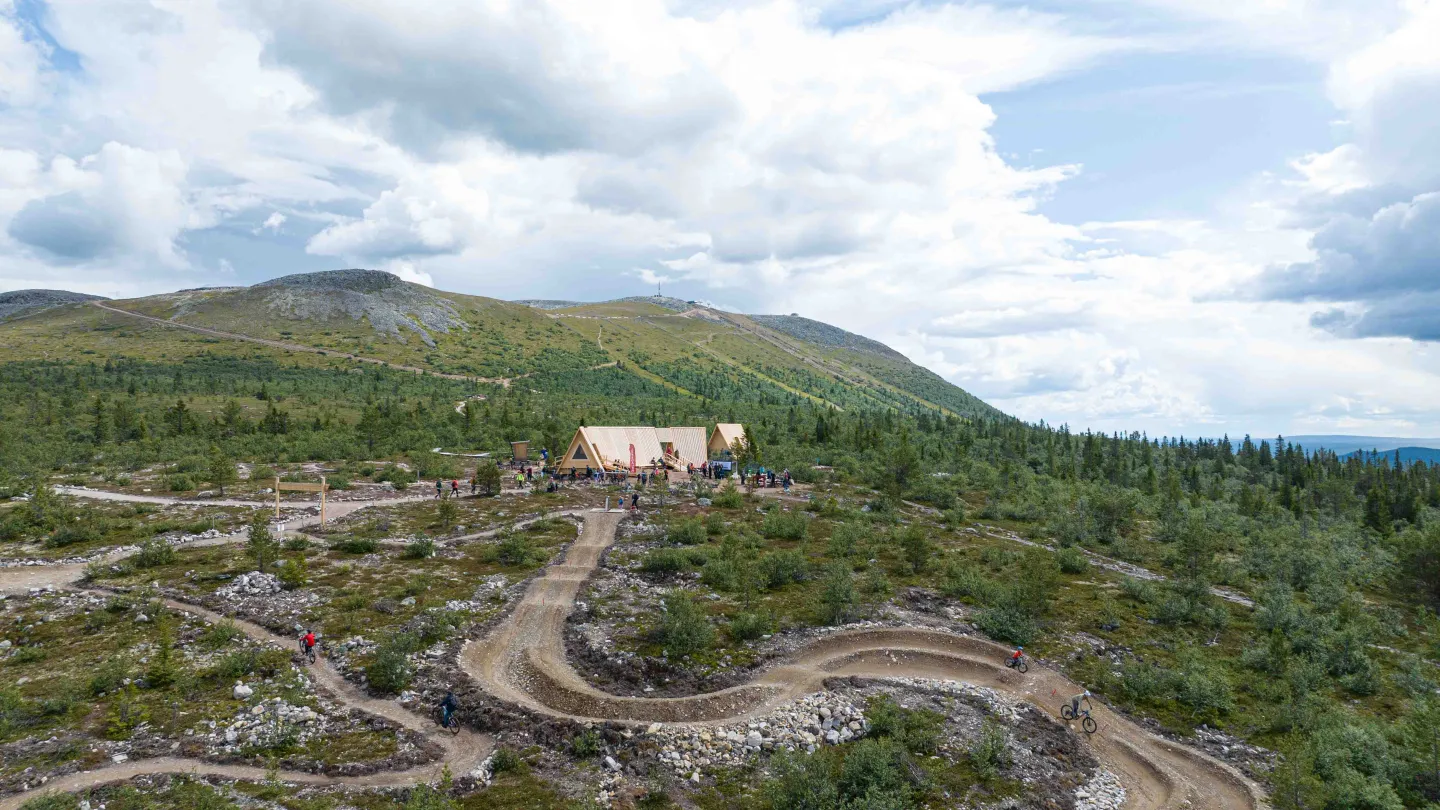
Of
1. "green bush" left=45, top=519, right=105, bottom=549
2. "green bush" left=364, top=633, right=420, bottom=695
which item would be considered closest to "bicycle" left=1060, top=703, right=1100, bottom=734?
"green bush" left=364, top=633, right=420, bottom=695

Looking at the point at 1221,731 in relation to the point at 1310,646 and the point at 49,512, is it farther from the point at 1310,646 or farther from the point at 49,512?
the point at 49,512

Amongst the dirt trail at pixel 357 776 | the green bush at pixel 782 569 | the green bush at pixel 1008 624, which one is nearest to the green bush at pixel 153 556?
the dirt trail at pixel 357 776

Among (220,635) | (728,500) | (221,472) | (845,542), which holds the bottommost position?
(220,635)

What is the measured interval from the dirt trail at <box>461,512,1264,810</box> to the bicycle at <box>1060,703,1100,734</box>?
30cm

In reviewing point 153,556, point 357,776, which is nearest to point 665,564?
point 357,776

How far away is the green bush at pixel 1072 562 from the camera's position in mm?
Answer: 47125

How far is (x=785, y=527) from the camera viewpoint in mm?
49375

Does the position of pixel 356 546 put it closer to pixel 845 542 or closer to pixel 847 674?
pixel 847 674

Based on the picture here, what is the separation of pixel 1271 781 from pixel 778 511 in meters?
34.7

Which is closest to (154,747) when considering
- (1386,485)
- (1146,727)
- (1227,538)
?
(1146,727)

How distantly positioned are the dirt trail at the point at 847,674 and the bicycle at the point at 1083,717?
30 centimetres

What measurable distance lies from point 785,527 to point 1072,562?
2123 centimetres

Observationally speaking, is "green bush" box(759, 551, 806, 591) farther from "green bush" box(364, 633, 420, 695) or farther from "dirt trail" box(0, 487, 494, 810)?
"dirt trail" box(0, 487, 494, 810)

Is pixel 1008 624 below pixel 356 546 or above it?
below
